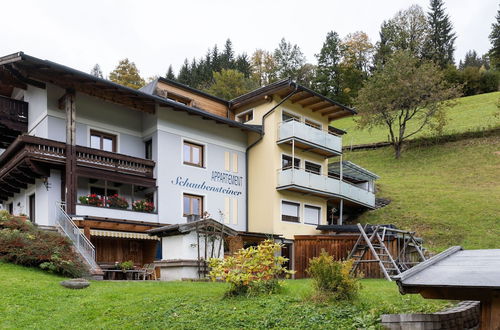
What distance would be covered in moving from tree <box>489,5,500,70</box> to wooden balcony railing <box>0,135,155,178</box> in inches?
2775

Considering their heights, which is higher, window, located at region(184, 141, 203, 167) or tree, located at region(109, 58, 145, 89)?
tree, located at region(109, 58, 145, 89)

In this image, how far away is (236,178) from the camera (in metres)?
28.5

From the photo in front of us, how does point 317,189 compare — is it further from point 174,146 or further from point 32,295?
point 32,295

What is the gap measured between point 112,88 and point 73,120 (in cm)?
232

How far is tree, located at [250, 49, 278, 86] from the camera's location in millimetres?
74000

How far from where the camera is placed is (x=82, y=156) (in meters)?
21.4

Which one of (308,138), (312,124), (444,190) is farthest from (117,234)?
(444,190)

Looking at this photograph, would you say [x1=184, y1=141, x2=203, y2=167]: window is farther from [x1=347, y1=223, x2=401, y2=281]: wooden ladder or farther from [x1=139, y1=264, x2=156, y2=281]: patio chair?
[x1=347, y1=223, x2=401, y2=281]: wooden ladder

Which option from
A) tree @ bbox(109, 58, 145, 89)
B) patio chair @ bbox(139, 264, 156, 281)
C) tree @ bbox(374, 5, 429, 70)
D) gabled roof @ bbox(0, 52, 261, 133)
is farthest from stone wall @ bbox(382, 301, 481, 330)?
tree @ bbox(374, 5, 429, 70)

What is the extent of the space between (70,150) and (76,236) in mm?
4740

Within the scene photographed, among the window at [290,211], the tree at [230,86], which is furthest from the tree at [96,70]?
the window at [290,211]

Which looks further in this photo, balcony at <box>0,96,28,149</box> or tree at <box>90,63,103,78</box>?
tree at <box>90,63,103,78</box>

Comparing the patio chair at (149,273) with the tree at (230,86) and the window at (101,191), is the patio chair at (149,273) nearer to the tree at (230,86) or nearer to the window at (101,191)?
the window at (101,191)

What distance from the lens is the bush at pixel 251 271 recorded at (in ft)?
37.4
